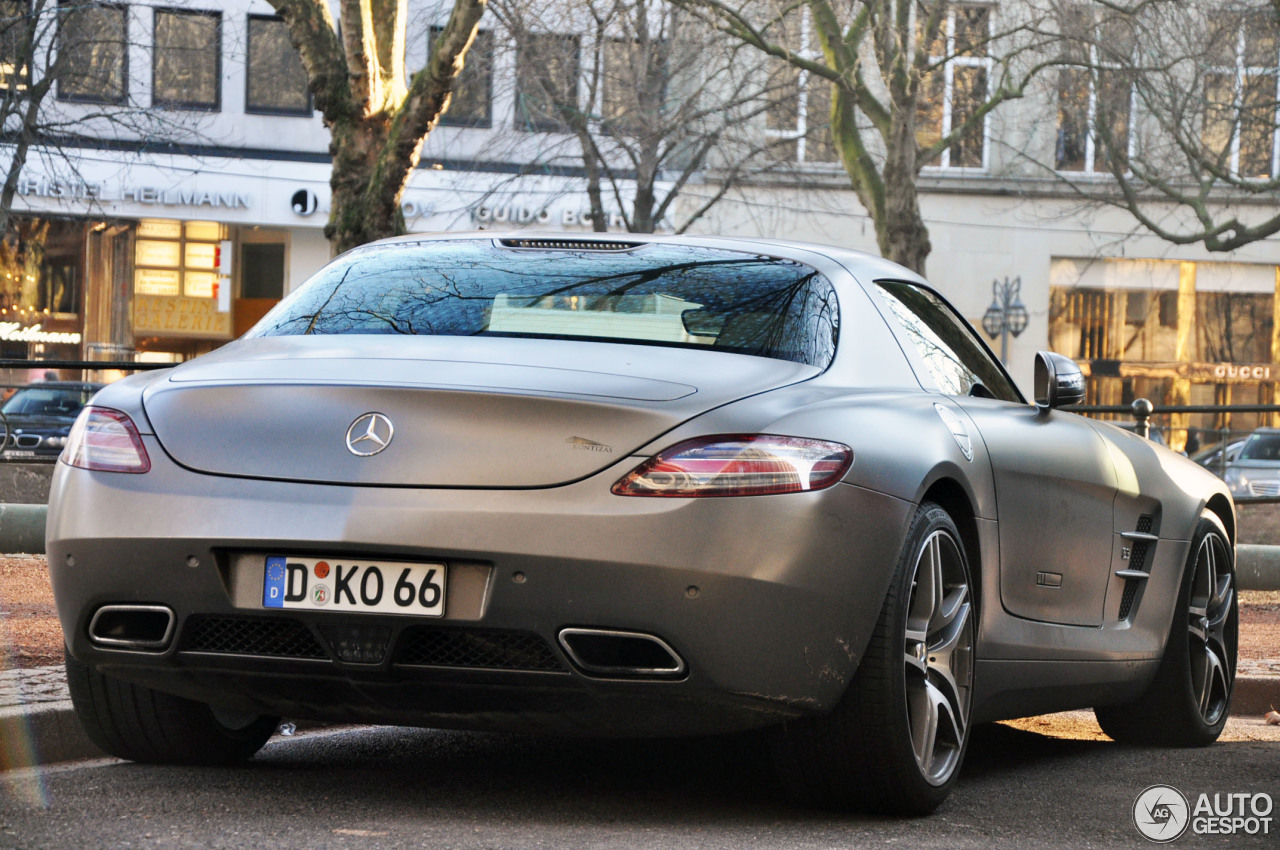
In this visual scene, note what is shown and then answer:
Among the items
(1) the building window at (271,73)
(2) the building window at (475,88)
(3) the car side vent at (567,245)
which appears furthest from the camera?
(1) the building window at (271,73)

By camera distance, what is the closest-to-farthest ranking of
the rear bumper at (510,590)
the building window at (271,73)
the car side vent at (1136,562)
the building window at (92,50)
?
the rear bumper at (510,590) → the car side vent at (1136,562) → the building window at (92,50) → the building window at (271,73)

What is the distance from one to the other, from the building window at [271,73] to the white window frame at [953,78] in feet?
38.6

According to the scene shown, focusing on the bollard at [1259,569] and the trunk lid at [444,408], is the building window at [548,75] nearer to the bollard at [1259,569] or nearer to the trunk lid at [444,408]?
the bollard at [1259,569]

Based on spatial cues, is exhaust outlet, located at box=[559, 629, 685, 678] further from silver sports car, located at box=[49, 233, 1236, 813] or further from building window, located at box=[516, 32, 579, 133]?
building window, located at box=[516, 32, 579, 133]

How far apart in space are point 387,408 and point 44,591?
20.3 ft

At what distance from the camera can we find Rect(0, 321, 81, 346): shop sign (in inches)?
1224

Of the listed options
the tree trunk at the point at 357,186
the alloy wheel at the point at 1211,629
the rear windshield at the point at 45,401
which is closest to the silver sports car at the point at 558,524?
the alloy wheel at the point at 1211,629

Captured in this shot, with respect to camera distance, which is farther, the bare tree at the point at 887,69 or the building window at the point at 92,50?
the building window at the point at 92,50

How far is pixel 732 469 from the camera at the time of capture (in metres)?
3.60

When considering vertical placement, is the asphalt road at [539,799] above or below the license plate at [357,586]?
below

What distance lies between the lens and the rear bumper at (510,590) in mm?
3541

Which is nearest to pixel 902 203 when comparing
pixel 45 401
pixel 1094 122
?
pixel 1094 122

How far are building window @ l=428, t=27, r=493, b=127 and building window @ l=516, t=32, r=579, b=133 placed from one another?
654 mm

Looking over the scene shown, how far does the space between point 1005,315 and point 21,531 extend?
23980 mm
